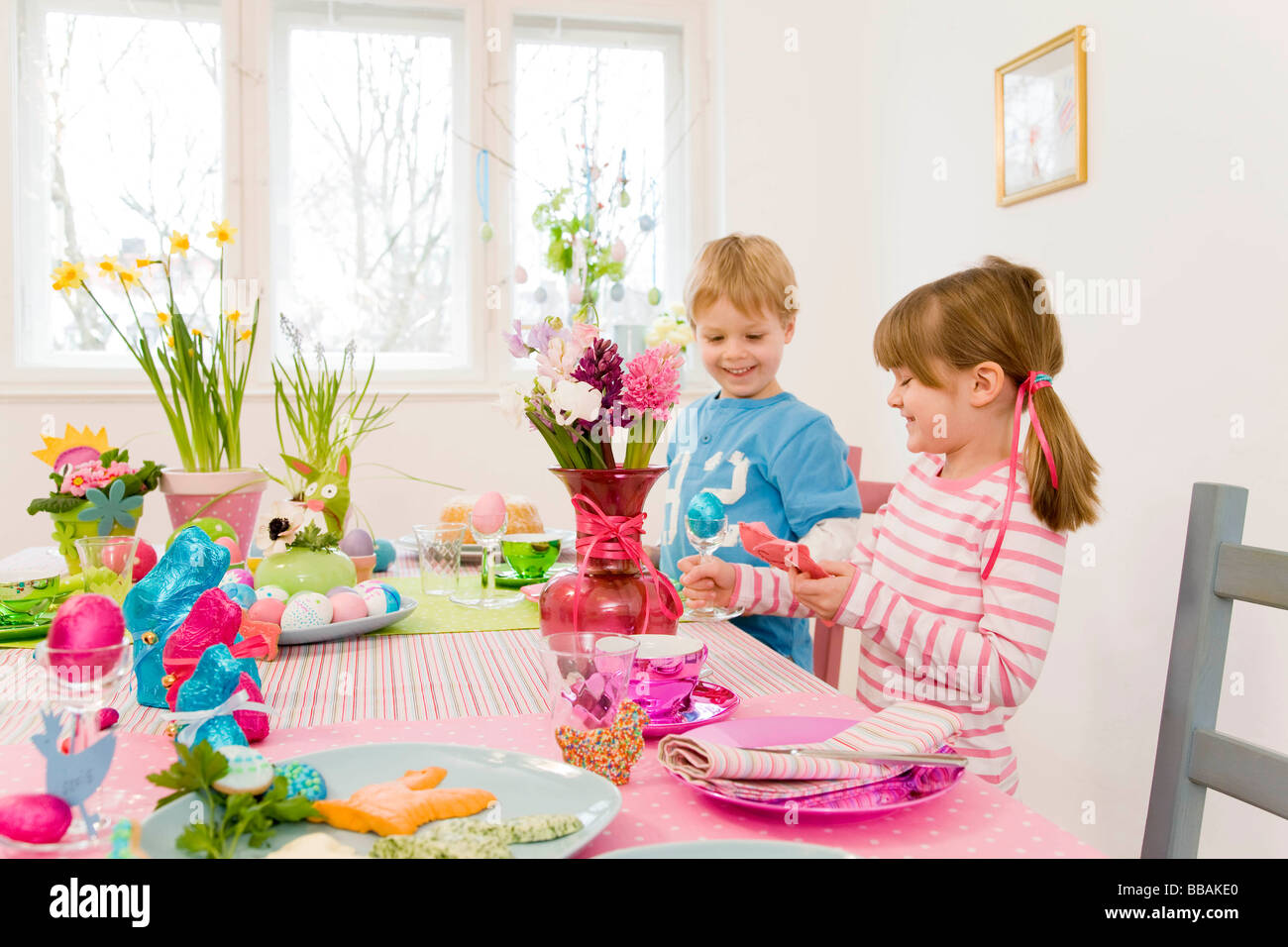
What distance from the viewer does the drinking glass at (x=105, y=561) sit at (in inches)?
40.9

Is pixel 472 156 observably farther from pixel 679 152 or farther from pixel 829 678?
pixel 829 678

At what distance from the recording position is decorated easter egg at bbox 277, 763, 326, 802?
0.58 m

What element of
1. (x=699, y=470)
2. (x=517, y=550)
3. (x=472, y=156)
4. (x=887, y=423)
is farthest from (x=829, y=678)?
(x=472, y=156)

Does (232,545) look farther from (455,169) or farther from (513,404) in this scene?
(455,169)

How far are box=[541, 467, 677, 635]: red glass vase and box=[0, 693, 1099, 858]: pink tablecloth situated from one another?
174 millimetres

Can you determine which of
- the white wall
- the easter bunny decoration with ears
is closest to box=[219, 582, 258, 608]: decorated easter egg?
the easter bunny decoration with ears

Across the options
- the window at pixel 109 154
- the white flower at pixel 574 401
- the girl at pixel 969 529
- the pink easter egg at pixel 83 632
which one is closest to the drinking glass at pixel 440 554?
the girl at pixel 969 529

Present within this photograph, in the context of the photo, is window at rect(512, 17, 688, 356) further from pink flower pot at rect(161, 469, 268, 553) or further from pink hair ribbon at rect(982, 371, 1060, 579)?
pink hair ribbon at rect(982, 371, 1060, 579)

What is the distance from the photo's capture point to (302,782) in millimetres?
588

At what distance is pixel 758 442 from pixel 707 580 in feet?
1.48

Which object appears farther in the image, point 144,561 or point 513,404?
point 144,561

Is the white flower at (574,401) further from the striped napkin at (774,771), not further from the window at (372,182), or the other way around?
the window at (372,182)

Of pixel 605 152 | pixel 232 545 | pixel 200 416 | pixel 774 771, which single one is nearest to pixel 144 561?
pixel 232 545

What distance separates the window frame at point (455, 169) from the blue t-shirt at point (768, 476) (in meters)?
1.26
